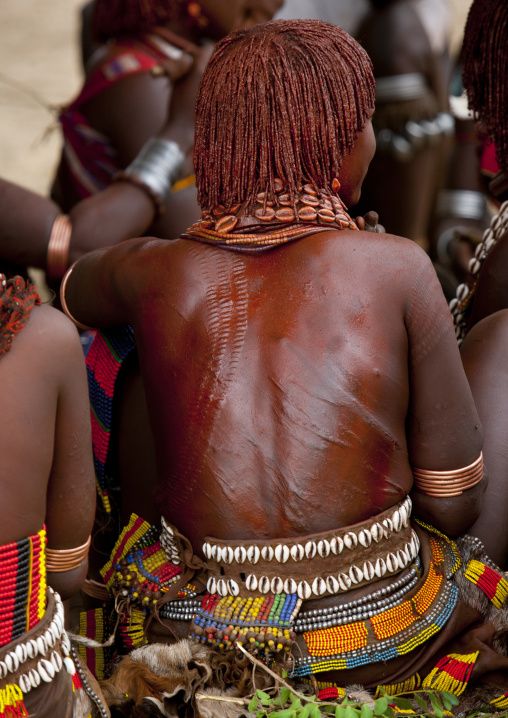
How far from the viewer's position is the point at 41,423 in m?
1.76

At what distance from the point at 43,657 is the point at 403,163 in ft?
13.0

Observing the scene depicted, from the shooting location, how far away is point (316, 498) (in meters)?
2.09

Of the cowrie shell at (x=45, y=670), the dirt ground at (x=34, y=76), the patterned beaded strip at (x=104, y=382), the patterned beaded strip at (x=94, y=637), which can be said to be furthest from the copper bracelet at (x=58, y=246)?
the dirt ground at (x=34, y=76)

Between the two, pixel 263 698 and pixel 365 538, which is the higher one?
pixel 365 538

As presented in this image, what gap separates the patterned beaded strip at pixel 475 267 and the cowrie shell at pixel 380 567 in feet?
3.28

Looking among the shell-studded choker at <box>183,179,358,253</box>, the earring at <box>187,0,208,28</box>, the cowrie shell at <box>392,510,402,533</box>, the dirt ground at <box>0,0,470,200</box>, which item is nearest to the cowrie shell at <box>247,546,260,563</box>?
the cowrie shell at <box>392,510,402,533</box>

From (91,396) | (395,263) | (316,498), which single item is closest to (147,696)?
(316,498)

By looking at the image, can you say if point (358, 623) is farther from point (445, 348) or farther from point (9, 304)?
point (9, 304)

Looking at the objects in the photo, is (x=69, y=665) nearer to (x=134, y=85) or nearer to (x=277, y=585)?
(x=277, y=585)

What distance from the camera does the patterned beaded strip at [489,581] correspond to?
90.7 inches

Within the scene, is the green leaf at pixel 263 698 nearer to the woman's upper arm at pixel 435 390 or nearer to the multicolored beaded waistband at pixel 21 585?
the multicolored beaded waistband at pixel 21 585

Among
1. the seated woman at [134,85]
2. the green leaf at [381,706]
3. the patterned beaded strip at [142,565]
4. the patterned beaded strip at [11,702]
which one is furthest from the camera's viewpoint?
the seated woman at [134,85]

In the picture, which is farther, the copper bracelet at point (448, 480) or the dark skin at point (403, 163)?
the dark skin at point (403, 163)

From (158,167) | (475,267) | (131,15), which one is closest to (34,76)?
(131,15)
